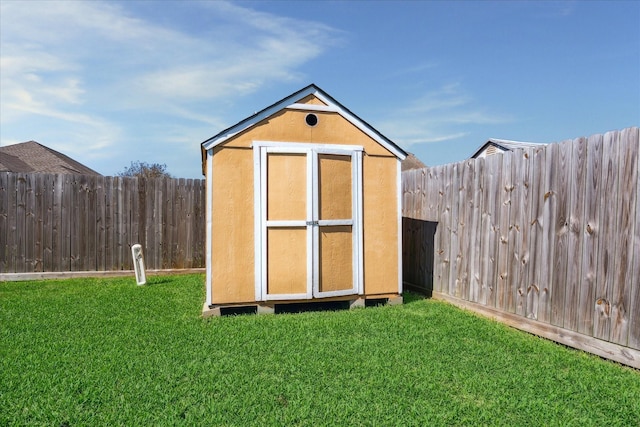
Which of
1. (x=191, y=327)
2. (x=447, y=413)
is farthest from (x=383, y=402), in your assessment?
(x=191, y=327)

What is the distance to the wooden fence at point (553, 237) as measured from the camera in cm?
381

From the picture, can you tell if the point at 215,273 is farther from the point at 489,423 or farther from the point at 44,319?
the point at 489,423

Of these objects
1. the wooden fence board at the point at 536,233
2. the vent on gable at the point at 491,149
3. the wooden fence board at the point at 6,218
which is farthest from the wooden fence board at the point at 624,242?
the vent on gable at the point at 491,149

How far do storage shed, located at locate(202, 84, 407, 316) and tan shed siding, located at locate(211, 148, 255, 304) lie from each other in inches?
0.5

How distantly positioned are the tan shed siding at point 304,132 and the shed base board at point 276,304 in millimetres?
2190

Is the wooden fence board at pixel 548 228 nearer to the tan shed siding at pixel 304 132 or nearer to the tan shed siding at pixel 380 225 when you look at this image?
the tan shed siding at pixel 380 225

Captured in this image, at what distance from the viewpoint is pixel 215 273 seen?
18.4 feet

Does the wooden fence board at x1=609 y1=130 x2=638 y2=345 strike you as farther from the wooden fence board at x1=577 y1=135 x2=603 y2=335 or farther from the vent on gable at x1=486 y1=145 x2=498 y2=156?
the vent on gable at x1=486 y1=145 x2=498 y2=156

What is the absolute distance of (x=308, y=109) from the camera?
5977mm

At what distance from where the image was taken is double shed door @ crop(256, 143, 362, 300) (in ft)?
18.8

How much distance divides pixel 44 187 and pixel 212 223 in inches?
197

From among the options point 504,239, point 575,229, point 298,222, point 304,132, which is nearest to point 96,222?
point 298,222

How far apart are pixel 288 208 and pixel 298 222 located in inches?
9.5

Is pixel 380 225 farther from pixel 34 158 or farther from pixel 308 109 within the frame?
pixel 34 158
